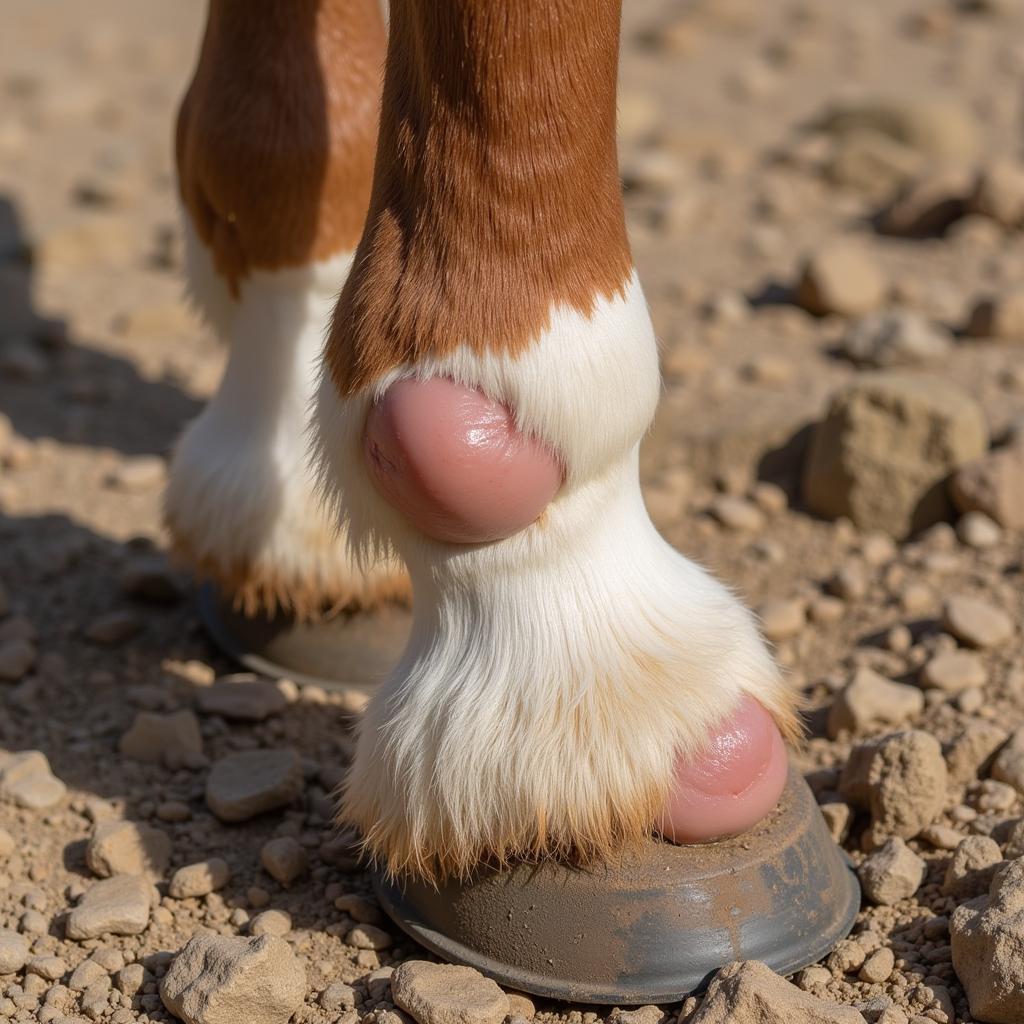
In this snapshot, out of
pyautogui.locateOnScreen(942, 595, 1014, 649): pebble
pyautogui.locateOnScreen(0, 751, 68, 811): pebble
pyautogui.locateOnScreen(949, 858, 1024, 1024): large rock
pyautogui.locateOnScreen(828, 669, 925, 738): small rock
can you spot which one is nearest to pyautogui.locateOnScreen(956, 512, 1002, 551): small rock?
pyautogui.locateOnScreen(942, 595, 1014, 649): pebble

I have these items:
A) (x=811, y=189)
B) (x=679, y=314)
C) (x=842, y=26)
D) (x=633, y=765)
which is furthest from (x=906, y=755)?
(x=842, y=26)

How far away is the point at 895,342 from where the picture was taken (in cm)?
327

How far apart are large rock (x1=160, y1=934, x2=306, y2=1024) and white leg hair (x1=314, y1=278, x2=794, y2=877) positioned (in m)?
0.18

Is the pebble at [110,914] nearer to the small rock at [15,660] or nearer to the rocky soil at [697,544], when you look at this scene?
the rocky soil at [697,544]

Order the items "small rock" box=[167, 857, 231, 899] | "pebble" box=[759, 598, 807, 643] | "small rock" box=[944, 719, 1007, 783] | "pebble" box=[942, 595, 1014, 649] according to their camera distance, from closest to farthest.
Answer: "small rock" box=[167, 857, 231, 899]
"small rock" box=[944, 719, 1007, 783]
"pebble" box=[942, 595, 1014, 649]
"pebble" box=[759, 598, 807, 643]

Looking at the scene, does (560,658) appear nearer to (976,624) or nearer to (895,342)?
(976,624)

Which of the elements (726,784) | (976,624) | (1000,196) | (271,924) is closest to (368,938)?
(271,924)

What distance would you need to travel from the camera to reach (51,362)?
357cm

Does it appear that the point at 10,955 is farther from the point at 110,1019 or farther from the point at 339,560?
the point at 339,560

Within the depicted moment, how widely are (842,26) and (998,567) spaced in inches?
138

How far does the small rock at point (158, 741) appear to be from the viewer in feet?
7.09

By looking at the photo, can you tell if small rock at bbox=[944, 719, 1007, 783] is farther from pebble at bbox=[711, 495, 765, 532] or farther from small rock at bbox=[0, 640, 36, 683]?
small rock at bbox=[0, 640, 36, 683]

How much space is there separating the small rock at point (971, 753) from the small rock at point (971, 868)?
0.20 m

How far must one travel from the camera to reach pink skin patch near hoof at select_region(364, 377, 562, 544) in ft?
4.87
